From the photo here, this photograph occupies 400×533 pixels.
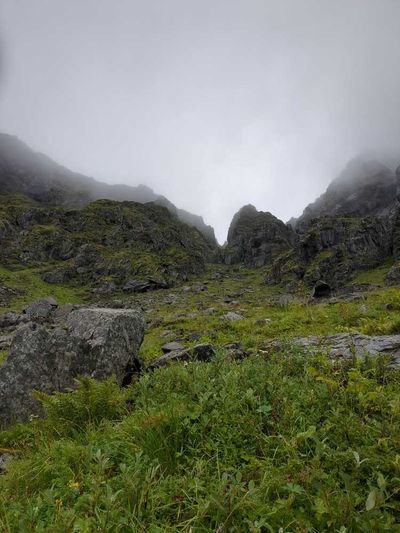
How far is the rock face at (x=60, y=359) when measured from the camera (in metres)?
6.90

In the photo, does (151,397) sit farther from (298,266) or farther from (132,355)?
(298,266)

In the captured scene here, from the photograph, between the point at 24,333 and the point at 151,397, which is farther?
the point at 24,333

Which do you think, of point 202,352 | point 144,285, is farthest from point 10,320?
point 144,285

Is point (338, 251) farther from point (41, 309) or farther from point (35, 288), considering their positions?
point (41, 309)

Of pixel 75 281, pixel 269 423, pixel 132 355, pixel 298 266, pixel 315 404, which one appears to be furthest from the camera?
pixel 298 266

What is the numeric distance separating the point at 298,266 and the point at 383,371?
357 feet

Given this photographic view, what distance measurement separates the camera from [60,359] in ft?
25.1

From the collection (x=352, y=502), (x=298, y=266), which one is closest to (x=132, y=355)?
(x=352, y=502)

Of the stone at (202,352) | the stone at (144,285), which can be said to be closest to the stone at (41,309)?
the stone at (202,352)

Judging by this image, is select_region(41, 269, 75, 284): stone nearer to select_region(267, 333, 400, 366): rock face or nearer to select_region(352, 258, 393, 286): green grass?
select_region(352, 258, 393, 286): green grass

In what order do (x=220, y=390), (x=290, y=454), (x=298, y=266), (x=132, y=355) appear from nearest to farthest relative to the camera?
1. (x=290, y=454)
2. (x=220, y=390)
3. (x=132, y=355)
4. (x=298, y=266)

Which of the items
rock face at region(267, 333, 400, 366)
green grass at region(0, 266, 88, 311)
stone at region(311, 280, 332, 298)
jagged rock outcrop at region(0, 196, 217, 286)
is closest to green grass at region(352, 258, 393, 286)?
stone at region(311, 280, 332, 298)

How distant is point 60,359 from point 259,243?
574 ft

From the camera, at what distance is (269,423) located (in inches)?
168
